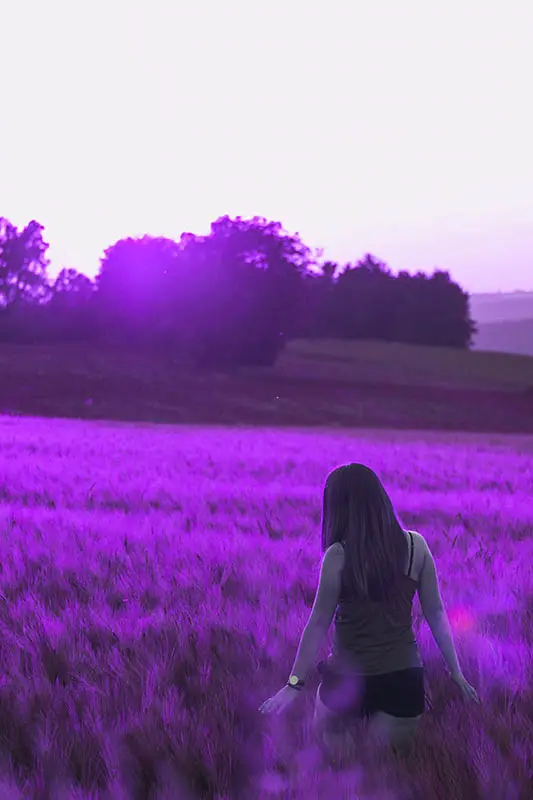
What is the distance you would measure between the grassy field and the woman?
29.4 m

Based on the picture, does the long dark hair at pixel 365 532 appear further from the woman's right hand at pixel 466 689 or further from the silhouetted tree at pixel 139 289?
the silhouetted tree at pixel 139 289

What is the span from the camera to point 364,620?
3.15m

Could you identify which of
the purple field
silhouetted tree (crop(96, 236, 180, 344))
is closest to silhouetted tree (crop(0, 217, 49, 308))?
silhouetted tree (crop(96, 236, 180, 344))

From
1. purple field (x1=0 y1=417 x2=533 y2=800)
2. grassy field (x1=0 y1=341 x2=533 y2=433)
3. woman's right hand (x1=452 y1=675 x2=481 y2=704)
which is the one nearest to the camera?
purple field (x1=0 y1=417 x2=533 y2=800)

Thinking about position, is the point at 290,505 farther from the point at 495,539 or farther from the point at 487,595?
the point at 487,595

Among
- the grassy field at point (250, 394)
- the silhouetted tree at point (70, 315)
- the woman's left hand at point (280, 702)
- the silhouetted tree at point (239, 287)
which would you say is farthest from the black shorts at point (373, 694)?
the silhouetted tree at point (70, 315)

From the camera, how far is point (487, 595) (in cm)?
498

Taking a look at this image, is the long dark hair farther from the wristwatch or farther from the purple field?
the purple field

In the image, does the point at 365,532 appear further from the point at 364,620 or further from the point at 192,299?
the point at 192,299

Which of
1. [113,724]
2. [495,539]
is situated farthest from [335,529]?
[495,539]

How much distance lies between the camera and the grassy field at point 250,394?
3544 cm

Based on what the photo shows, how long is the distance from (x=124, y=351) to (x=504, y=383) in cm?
2277

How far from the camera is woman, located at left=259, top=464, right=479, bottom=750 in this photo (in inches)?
119

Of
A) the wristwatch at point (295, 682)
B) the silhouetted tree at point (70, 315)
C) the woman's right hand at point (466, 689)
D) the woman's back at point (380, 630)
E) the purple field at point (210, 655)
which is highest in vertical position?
the silhouetted tree at point (70, 315)
